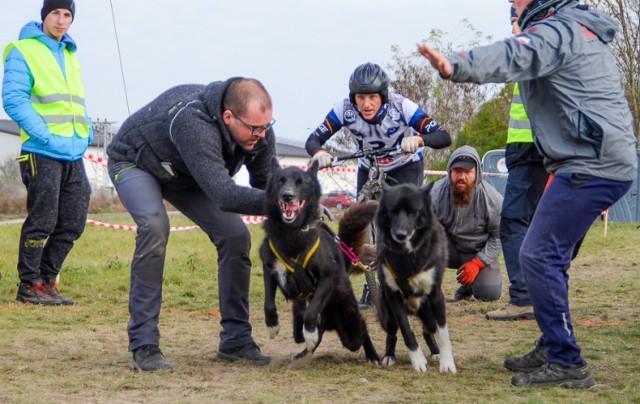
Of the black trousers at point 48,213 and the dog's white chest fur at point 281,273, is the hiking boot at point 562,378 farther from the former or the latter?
the black trousers at point 48,213

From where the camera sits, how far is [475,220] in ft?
24.9

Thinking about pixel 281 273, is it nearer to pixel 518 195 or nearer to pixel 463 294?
pixel 518 195

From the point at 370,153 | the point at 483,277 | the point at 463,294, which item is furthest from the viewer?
the point at 463,294

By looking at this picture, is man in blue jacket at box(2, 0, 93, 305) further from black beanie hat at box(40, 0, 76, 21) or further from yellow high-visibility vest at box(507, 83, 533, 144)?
yellow high-visibility vest at box(507, 83, 533, 144)

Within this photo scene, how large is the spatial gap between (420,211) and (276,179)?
2.92 ft

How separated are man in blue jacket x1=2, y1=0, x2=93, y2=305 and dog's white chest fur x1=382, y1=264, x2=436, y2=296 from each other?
3689mm

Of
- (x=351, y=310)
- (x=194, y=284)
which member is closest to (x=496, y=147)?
(x=194, y=284)

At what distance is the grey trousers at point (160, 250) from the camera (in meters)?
4.86

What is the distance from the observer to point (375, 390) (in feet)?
14.2

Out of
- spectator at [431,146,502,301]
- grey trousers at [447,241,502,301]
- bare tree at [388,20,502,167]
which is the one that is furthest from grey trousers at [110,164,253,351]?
bare tree at [388,20,502,167]

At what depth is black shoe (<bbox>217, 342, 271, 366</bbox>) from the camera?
5.18m

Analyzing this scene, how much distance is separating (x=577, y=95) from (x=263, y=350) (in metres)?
2.79

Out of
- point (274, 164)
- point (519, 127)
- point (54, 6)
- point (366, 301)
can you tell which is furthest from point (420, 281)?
point (54, 6)

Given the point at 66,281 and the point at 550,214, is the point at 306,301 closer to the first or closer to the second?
the point at 550,214
